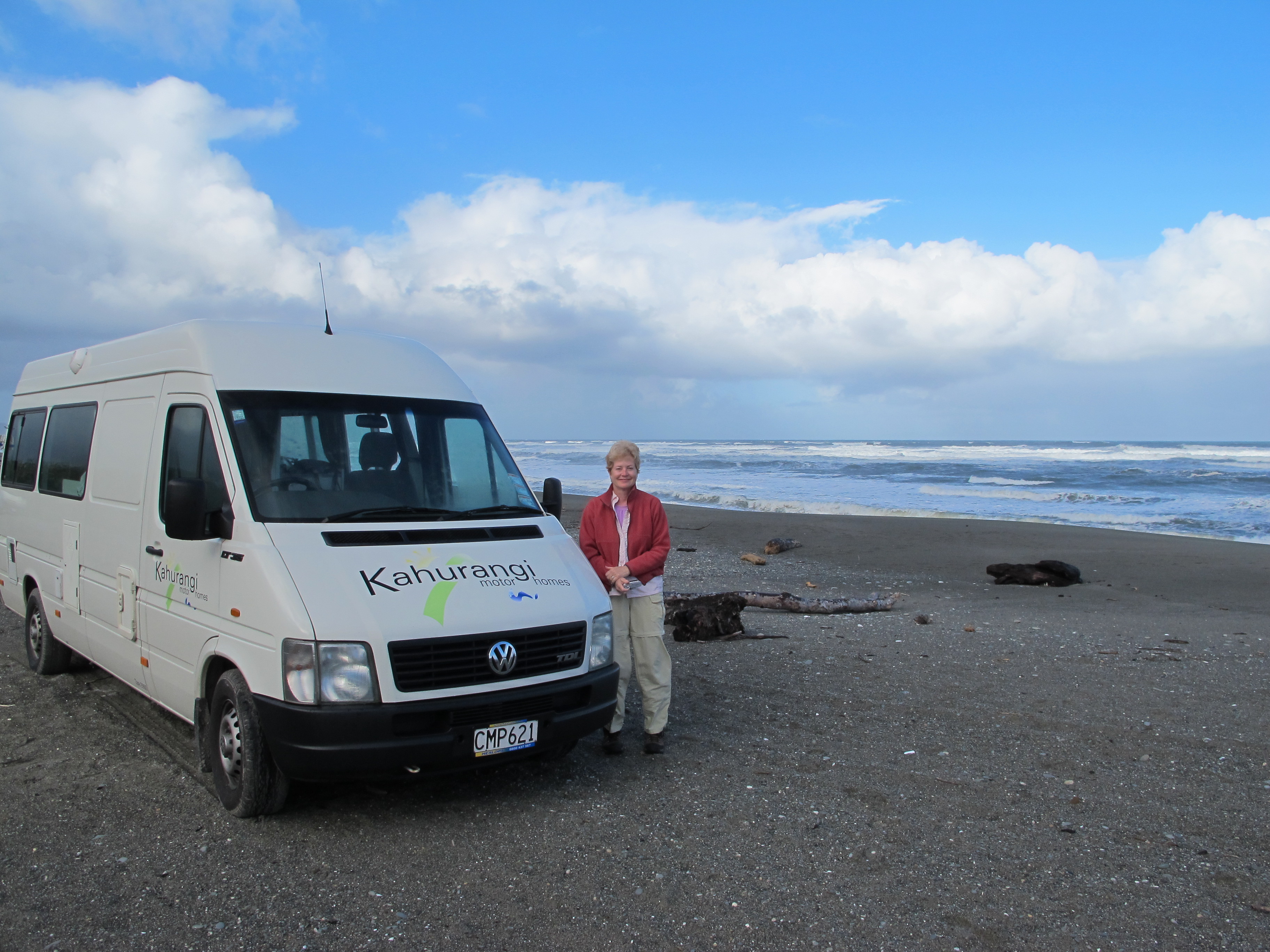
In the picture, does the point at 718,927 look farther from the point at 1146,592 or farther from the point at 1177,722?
the point at 1146,592

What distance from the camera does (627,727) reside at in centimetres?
607

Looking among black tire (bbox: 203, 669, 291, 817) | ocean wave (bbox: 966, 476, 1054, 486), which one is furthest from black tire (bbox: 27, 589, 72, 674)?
ocean wave (bbox: 966, 476, 1054, 486)

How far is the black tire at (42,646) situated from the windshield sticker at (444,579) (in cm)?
409

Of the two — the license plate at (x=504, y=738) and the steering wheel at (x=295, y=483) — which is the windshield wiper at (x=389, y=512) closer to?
the steering wheel at (x=295, y=483)

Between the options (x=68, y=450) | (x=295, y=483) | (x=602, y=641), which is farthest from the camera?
(x=68, y=450)

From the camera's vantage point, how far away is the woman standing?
537cm

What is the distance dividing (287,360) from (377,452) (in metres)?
0.78

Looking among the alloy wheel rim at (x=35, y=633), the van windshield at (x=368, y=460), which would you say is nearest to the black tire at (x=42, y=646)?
the alloy wheel rim at (x=35, y=633)

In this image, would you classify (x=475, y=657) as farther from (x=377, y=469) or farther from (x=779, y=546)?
(x=779, y=546)

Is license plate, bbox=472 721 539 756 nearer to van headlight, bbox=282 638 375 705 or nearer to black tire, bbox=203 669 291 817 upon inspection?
van headlight, bbox=282 638 375 705

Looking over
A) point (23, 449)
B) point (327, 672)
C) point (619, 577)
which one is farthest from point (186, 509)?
point (23, 449)

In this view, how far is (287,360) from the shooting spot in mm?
5195

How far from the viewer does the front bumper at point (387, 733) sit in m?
3.99

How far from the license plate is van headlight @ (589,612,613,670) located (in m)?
0.49
